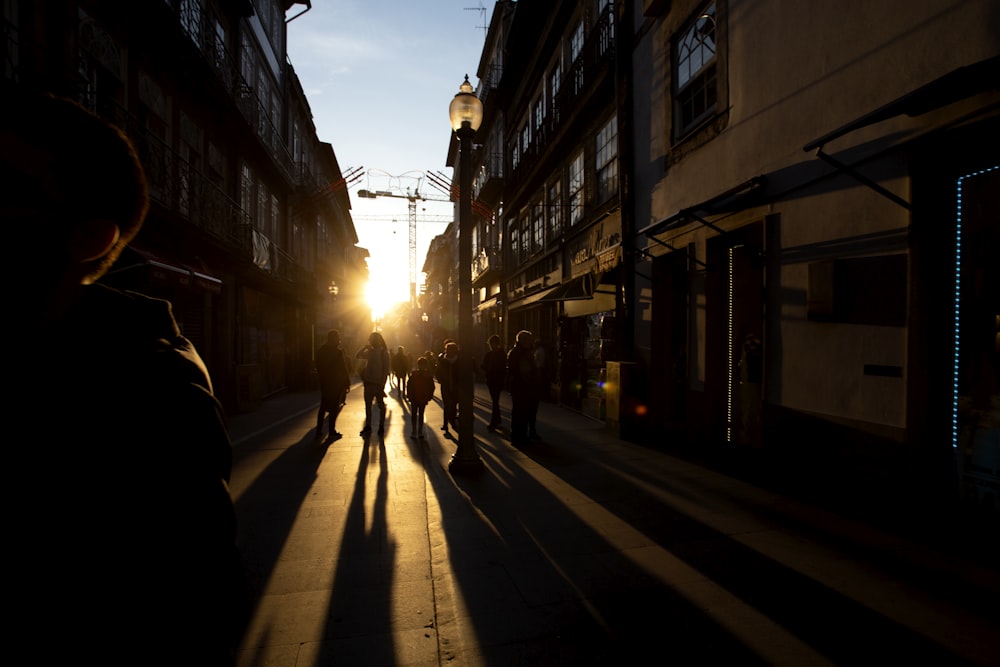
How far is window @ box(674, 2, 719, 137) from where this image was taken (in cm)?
806

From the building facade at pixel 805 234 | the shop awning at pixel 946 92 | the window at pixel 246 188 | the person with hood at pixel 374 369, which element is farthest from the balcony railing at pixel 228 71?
the shop awning at pixel 946 92

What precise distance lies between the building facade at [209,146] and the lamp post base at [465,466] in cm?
402

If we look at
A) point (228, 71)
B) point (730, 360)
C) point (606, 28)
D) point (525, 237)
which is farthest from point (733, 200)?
point (525, 237)

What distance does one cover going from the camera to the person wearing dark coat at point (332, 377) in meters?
9.83

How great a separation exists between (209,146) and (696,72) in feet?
40.0

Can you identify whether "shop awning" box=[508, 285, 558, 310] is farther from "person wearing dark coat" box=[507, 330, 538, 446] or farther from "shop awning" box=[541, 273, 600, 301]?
"person wearing dark coat" box=[507, 330, 538, 446]

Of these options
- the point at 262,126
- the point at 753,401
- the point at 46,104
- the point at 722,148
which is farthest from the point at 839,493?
the point at 262,126

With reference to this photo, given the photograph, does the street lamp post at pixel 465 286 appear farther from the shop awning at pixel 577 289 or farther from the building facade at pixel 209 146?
the shop awning at pixel 577 289

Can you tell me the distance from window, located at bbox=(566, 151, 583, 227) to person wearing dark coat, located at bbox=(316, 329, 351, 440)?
710cm

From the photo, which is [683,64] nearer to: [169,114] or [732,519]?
[732,519]

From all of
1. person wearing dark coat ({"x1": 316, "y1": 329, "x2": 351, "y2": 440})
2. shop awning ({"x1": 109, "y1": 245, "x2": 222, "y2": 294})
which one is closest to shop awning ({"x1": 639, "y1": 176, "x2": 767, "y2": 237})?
person wearing dark coat ({"x1": 316, "y1": 329, "x2": 351, "y2": 440})

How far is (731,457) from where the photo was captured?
741 centimetres

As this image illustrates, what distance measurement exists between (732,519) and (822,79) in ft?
14.8

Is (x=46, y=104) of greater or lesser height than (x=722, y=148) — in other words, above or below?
below
